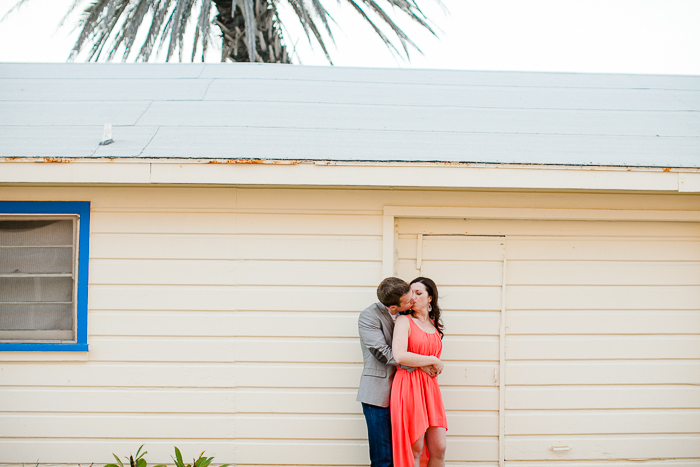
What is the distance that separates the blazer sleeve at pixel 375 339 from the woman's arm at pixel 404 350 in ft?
0.22

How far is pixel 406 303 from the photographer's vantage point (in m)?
3.36

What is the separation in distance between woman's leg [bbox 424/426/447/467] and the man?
270 millimetres

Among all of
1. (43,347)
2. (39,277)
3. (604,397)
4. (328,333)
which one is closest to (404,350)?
(328,333)

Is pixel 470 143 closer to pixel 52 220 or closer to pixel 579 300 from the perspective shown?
pixel 579 300

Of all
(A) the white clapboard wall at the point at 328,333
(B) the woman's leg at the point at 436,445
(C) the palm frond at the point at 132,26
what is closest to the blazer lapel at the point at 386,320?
(A) the white clapboard wall at the point at 328,333

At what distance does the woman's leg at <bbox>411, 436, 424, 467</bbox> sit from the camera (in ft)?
11.0

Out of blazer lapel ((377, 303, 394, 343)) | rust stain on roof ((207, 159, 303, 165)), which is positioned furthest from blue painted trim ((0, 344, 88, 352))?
blazer lapel ((377, 303, 394, 343))

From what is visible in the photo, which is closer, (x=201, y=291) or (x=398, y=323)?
(x=398, y=323)

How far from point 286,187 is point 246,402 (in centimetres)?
163

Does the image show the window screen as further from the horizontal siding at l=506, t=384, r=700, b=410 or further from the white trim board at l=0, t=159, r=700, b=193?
the horizontal siding at l=506, t=384, r=700, b=410

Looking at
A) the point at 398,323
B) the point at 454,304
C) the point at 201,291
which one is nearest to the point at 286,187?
the point at 201,291

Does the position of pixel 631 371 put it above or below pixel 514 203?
below

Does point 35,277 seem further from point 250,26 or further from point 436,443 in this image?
point 250,26

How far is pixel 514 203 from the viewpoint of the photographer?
393cm
